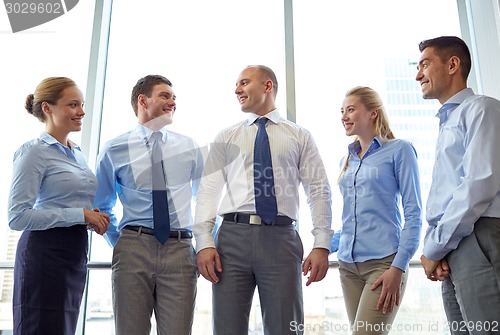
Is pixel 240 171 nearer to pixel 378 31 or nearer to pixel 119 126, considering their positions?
pixel 119 126

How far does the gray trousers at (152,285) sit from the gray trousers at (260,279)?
16 centimetres

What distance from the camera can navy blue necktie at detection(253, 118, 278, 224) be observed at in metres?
1.93

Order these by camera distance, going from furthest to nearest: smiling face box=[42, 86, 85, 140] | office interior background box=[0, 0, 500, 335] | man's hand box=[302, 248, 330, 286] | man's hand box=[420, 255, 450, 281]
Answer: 1. office interior background box=[0, 0, 500, 335]
2. smiling face box=[42, 86, 85, 140]
3. man's hand box=[302, 248, 330, 286]
4. man's hand box=[420, 255, 450, 281]

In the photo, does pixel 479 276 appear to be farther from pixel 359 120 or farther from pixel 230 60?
pixel 230 60

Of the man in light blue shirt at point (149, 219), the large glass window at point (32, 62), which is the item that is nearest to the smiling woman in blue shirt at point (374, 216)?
the man in light blue shirt at point (149, 219)

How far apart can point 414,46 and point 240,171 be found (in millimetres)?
1808

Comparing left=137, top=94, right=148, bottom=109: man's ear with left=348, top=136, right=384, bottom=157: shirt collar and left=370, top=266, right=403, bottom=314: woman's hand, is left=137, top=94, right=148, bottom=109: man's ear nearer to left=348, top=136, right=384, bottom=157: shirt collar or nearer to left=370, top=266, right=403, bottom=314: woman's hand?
left=348, top=136, right=384, bottom=157: shirt collar

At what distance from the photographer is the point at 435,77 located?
187 cm

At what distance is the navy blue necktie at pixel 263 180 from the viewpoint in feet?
6.34

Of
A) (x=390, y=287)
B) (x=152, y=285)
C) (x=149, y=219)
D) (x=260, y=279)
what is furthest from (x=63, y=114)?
(x=390, y=287)

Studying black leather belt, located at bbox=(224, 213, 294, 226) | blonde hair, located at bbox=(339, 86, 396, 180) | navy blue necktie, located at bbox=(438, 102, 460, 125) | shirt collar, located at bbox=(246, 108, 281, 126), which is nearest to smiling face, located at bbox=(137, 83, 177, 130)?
shirt collar, located at bbox=(246, 108, 281, 126)

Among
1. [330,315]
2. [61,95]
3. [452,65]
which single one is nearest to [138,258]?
[61,95]

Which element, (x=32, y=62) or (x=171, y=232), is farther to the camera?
(x=32, y=62)

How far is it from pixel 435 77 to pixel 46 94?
172cm
